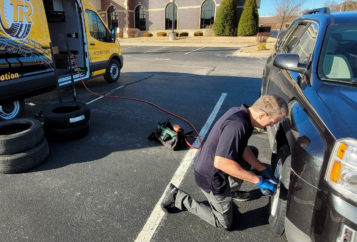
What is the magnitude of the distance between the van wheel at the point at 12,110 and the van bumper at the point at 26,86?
0.37 m

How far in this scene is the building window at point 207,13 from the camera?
34.6 metres

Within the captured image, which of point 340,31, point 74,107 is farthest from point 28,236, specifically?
point 340,31

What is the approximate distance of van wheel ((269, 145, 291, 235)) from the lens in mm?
2006

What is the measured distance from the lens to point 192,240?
220cm

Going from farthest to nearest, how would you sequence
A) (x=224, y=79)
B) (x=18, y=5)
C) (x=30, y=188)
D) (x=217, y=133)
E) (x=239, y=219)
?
(x=224, y=79) < (x=18, y=5) < (x=30, y=188) < (x=239, y=219) < (x=217, y=133)

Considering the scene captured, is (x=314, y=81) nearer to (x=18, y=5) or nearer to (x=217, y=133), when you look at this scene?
(x=217, y=133)

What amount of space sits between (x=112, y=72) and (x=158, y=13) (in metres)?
32.7

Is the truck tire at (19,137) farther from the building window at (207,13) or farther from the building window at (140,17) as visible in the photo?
the building window at (140,17)

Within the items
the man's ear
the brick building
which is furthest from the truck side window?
the brick building

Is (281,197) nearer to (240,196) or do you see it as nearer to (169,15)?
(240,196)

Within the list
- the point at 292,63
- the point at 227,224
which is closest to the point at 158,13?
the point at 292,63

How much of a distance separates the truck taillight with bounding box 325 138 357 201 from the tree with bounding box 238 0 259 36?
30233 millimetres

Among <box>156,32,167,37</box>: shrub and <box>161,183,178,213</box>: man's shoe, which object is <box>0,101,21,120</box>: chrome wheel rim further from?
<box>156,32,167,37</box>: shrub

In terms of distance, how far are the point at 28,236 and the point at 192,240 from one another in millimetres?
1471
